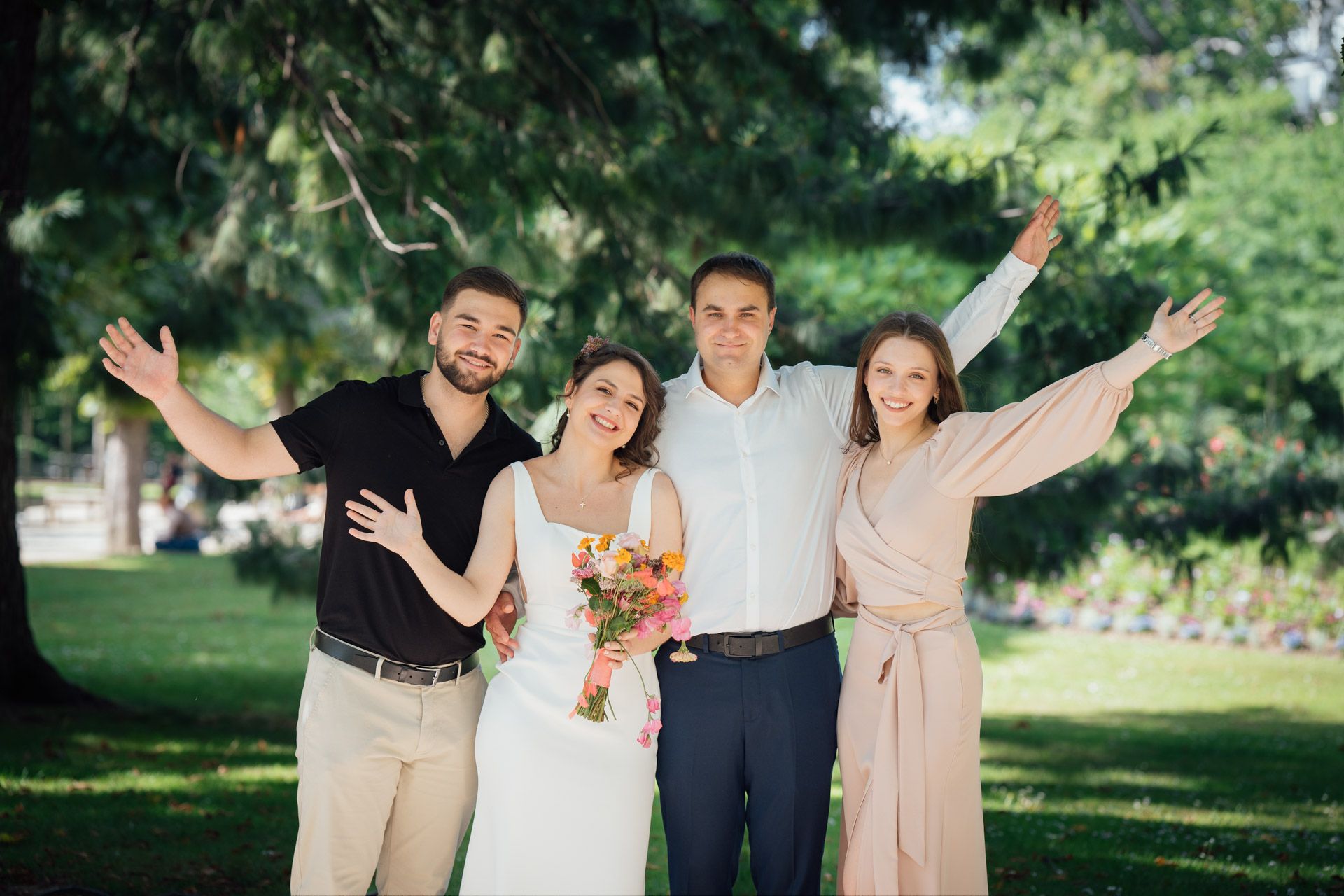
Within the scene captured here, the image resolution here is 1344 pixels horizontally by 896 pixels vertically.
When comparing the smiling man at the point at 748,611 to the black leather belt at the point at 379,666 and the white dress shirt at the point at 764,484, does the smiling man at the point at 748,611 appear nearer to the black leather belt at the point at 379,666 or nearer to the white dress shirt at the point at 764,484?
the white dress shirt at the point at 764,484

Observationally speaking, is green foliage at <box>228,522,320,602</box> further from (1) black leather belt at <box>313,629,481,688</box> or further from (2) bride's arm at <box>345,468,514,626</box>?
(2) bride's arm at <box>345,468,514,626</box>

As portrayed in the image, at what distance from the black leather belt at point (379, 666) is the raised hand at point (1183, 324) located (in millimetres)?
2425

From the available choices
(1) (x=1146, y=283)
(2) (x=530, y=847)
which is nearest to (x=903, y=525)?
(2) (x=530, y=847)

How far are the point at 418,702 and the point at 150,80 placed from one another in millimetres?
6157

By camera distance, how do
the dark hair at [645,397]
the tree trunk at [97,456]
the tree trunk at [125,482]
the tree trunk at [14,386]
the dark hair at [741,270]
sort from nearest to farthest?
the dark hair at [645,397] → the dark hair at [741,270] → the tree trunk at [14,386] → the tree trunk at [125,482] → the tree trunk at [97,456]

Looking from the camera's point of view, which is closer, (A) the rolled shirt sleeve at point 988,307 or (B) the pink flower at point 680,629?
(B) the pink flower at point 680,629

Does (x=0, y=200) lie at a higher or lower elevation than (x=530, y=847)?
higher

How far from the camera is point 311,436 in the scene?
3783 millimetres

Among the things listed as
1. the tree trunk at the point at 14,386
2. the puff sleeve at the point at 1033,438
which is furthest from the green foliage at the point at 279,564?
the puff sleeve at the point at 1033,438

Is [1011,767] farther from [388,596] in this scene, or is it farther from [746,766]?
[388,596]

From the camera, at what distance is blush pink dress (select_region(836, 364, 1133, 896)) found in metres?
3.49

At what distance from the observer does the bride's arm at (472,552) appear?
3.44 metres

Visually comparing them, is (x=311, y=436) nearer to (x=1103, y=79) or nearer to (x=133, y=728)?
(x=133, y=728)

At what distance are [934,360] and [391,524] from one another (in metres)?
1.79
